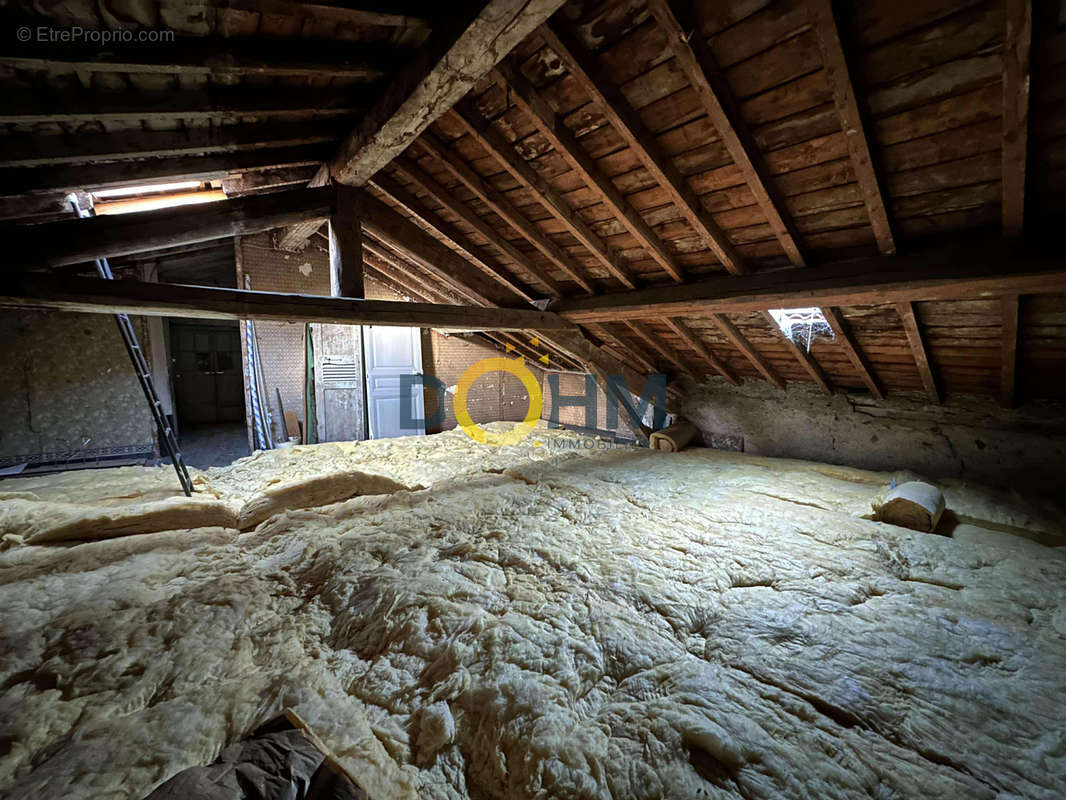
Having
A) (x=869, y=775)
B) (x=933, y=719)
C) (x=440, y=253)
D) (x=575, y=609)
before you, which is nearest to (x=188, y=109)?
(x=440, y=253)

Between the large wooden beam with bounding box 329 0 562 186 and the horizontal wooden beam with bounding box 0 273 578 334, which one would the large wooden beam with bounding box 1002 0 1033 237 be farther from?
the horizontal wooden beam with bounding box 0 273 578 334

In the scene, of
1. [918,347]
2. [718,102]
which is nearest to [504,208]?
[718,102]

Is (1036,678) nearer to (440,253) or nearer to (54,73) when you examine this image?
(54,73)

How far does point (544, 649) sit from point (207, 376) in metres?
12.3

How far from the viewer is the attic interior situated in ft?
5.08

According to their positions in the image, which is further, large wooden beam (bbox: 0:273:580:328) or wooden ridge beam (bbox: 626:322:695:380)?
wooden ridge beam (bbox: 626:322:695:380)

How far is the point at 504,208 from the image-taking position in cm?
400

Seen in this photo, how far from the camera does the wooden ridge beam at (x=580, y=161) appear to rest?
2.66m

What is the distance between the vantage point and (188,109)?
227 cm

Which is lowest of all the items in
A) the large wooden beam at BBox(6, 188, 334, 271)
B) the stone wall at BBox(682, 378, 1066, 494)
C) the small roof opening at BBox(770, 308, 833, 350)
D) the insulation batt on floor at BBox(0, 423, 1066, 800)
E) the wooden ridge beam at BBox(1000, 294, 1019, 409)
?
the insulation batt on floor at BBox(0, 423, 1066, 800)

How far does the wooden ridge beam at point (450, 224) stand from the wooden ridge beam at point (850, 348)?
290 centimetres

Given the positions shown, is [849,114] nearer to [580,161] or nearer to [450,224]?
[580,161]

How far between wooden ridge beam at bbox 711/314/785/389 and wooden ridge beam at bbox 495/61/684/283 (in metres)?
0.95

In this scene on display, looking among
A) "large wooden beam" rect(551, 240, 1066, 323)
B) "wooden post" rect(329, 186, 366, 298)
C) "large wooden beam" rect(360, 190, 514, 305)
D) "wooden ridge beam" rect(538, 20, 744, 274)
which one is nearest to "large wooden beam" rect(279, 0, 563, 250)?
"wooden ridge beam" rect(538, 20, 744, 274)
